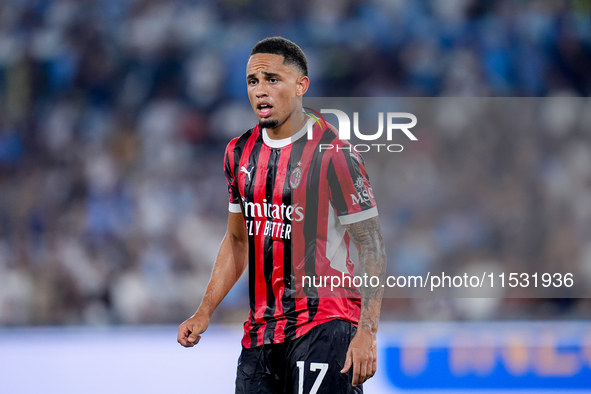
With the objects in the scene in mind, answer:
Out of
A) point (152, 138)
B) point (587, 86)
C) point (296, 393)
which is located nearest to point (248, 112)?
point (152, 138)

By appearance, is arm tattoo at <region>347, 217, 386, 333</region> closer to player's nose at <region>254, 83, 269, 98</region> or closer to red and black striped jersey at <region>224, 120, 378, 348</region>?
red and black striped jersey at <region>224, 120, 378, 348</region>

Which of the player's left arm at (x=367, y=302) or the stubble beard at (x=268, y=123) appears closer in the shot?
the player's left arm at (x=367, y=302)

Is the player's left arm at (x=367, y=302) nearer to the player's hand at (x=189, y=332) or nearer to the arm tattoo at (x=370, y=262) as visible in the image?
the arm tattoo at (x=370, y=262)

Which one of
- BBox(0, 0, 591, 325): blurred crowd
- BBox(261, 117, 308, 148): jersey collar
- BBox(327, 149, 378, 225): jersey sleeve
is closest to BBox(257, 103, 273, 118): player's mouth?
BBox(261, 117, 308, 148): jersey collar

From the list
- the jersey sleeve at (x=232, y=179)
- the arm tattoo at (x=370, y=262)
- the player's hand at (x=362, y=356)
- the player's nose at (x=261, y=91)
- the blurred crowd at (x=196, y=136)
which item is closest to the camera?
the player's hand at (x=362, y=356)

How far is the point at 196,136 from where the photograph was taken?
21.0ft

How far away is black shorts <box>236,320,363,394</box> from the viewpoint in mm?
2326

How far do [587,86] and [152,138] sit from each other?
3838mm

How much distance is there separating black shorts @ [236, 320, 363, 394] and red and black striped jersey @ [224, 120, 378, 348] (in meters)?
0.03

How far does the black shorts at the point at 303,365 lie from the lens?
233cm

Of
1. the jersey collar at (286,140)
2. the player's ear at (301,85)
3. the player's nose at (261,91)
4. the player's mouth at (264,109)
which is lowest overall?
the jersey collar at (286,140)

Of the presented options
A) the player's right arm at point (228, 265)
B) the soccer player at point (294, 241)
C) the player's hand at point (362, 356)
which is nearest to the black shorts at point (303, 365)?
the soccer player at point (294, 241)

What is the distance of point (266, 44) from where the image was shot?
258 centimetres

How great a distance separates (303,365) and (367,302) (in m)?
0.30
